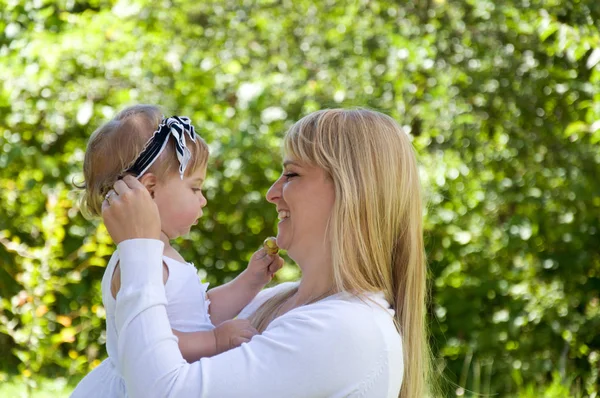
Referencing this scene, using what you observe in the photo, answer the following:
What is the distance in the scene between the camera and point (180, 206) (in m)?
2.22

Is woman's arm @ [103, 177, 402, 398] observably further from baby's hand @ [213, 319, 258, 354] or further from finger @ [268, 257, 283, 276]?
finger @ [268, 257, 283, 276]

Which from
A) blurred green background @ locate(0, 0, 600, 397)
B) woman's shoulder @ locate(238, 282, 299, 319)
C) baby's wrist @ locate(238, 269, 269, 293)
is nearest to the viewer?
woman's shoulder @ locate(238, 282, 299, 319)

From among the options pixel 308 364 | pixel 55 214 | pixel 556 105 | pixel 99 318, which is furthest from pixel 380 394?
pixel 556 105

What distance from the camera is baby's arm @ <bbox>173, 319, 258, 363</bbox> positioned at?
1.99m

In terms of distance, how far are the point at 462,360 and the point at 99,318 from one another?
2217 mm

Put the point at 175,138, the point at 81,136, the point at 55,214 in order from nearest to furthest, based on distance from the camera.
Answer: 1. the point at 175,138
2. the point at 55,214
3. the point at 81,136

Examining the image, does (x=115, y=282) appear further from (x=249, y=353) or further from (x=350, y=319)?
(x=350, y=319)

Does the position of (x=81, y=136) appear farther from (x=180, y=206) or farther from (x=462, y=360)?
→ (x=180, y=206)

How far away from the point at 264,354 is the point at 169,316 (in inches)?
16.8

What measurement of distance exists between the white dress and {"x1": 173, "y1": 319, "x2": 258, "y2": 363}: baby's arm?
98 millimetres

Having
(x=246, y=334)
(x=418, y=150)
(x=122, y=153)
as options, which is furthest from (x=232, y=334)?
(x=418, y=150)

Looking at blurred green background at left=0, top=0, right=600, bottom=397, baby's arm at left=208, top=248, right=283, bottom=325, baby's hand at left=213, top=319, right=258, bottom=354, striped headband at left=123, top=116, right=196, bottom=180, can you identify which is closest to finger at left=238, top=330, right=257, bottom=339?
baby's hand at left=213, top=319, right=258, bottom=354

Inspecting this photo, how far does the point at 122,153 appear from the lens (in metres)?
2.19

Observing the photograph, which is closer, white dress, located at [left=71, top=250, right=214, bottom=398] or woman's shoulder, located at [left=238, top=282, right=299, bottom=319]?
white dress, located at [left=71, top=250, right=214, bottom=398]
